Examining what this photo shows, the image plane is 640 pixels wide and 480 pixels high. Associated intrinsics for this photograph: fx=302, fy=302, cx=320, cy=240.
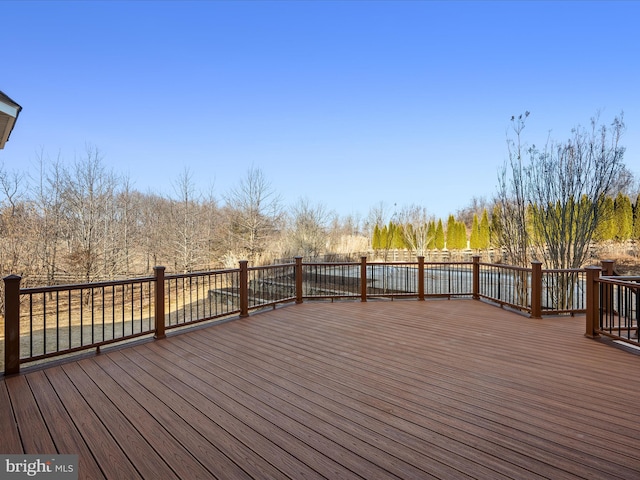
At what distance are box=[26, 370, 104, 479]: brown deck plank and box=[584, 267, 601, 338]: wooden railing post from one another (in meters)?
5.61

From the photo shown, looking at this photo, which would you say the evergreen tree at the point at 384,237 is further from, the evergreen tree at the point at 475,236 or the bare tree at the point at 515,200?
the bare tree at the point at 515,200

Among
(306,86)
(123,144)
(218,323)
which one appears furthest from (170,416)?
(123,144)

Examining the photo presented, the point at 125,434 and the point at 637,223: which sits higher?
the point at 637,223

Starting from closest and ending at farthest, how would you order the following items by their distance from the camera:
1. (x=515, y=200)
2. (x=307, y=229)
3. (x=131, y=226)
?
(x=515, y=200), (x=131, y=226), (x=307, y=229)

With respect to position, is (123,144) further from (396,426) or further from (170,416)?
(396,426)

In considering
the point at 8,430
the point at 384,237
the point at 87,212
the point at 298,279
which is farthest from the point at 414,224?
the point at 8,430

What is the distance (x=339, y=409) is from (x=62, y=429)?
6.42 feet

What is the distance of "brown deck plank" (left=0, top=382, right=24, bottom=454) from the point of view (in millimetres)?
1881

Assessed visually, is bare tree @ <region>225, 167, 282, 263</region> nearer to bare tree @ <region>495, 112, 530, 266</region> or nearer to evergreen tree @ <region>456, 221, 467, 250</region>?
bare tree @ <region>495, 112, 530, 266</region>

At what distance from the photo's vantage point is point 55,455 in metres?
1.81

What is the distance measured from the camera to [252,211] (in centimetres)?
1927

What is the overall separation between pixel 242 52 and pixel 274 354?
480 inches

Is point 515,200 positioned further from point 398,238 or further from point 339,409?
point 398,238

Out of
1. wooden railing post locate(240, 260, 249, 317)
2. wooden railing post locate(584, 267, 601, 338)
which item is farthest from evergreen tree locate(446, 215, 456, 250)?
wooden railing post locate(240, 260, 249, 317)
